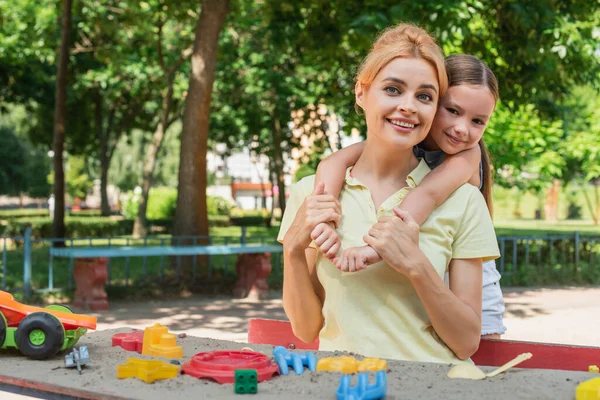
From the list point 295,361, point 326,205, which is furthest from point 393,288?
point 295,361

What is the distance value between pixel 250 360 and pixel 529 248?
14183 mm

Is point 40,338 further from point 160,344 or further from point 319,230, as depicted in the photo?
point 319,230

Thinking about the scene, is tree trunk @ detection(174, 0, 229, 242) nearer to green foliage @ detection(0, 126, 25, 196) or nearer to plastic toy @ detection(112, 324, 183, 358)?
plastic toy @ detection(112, 324, 183, 358)

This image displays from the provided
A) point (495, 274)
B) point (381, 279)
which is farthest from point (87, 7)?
point (381, 279)

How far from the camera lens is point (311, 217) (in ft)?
6.89

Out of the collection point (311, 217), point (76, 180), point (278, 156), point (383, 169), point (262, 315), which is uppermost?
point (76, 180)

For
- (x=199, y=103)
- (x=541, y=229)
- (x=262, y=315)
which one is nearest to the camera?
(x=262, y=315)

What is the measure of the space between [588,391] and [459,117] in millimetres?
1068

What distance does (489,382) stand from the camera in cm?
175

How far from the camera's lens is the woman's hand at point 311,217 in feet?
6.88

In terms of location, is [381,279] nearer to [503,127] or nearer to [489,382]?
[489,382]

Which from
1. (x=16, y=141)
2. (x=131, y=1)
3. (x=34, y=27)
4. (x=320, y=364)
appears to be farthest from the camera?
(x=16, y=141)

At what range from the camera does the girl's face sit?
2414 millimetres

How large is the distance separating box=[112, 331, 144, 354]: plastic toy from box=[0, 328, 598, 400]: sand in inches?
6.5
